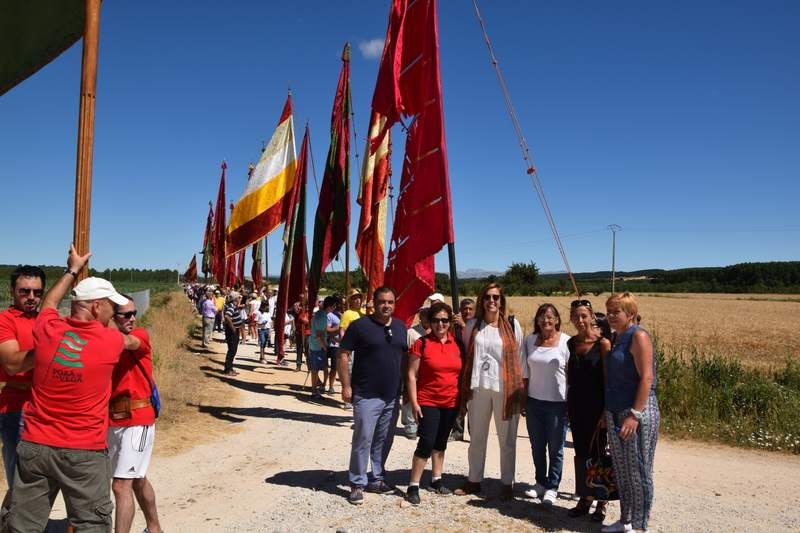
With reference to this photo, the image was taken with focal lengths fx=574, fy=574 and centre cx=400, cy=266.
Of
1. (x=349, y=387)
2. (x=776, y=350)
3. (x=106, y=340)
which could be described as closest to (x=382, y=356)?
(x=349, y=387)

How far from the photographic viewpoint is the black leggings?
535cm

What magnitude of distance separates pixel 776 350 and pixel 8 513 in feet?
94.2

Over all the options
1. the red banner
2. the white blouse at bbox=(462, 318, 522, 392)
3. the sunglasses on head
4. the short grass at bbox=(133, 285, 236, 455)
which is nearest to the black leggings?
the white blouse at bbox=(462, 318, 522, 392)

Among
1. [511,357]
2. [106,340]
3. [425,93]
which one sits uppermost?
[425,93]

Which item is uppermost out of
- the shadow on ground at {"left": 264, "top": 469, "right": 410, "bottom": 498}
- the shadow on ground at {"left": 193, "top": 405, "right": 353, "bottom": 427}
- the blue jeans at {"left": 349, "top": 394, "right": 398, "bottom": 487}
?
the blue jeans at {"left": 349, "top": 394, "right": 398, "bottom": 487}

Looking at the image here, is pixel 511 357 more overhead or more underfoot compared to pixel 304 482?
more overhead

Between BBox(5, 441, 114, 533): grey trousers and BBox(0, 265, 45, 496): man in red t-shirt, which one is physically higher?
BBox(0, 265, 45, 496): man in red t-shirt

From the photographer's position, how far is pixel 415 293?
6.80 m

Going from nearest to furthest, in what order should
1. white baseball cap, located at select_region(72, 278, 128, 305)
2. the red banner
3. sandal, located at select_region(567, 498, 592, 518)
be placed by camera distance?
white baseball cap, located at select_region(72, 278, 128, 305) → sandal, located at select_region(567, 498, 592, 518) → the red banner

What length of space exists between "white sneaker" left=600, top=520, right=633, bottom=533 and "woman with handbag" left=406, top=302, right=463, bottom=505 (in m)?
1.48

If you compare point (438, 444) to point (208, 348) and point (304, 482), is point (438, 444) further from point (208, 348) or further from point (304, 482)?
point (208, 348)

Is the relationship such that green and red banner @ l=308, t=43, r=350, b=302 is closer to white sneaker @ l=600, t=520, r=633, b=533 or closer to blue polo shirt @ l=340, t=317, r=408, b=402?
blue polo shirt @ l=340, t=317, r=408, b=402

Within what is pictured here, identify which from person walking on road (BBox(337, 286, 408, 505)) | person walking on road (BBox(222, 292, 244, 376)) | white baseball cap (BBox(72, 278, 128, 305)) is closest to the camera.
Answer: white baseball cap (BBox(72, 278, 128, 305))

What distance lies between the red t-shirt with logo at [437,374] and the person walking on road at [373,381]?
0.25 metres
